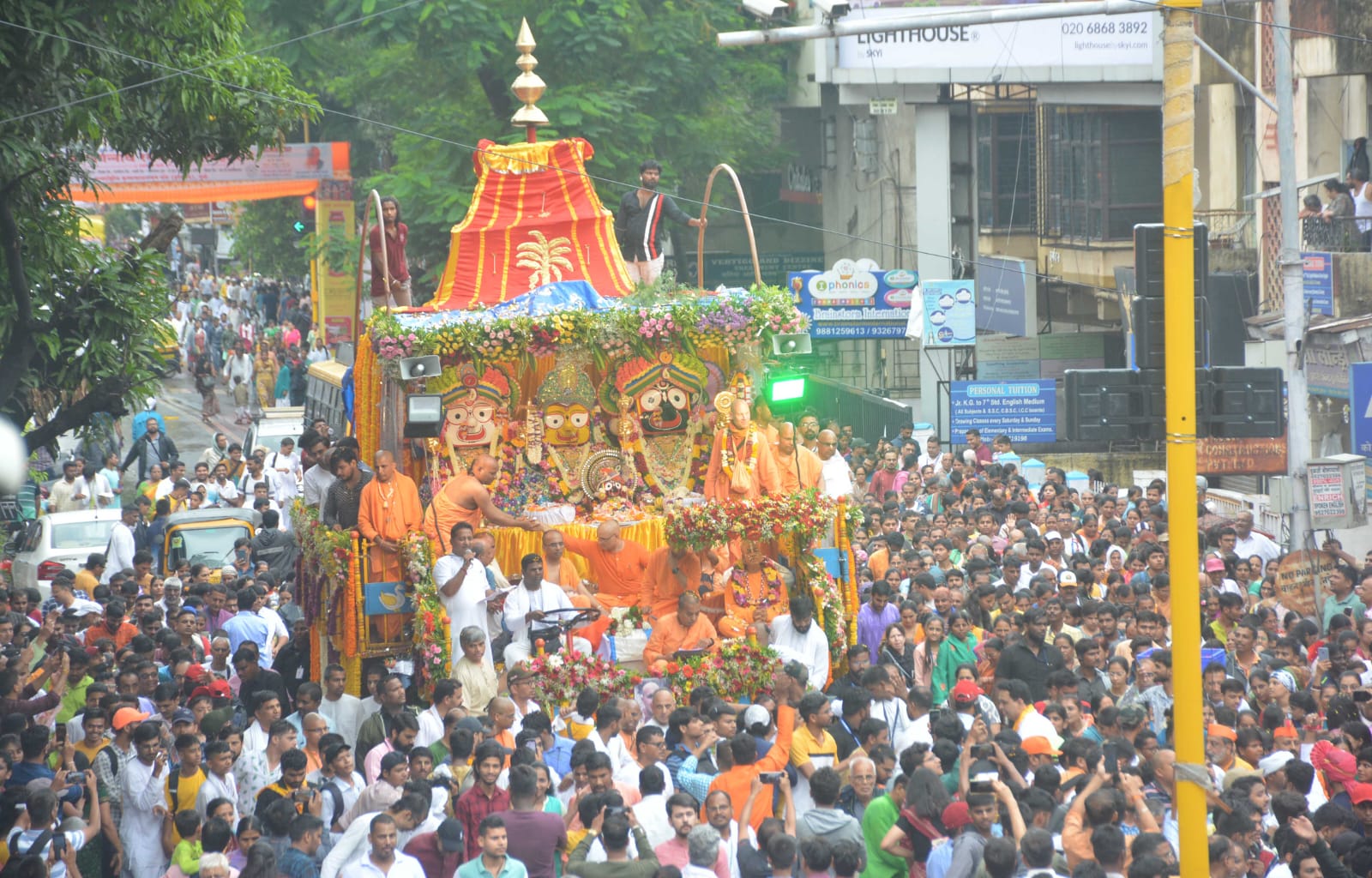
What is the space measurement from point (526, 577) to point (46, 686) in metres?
3.60

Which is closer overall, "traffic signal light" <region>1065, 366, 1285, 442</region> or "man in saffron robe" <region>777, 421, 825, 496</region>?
"traffic signal light" <region>1065, 366, 1285, 442</region>

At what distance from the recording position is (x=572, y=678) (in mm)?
13414

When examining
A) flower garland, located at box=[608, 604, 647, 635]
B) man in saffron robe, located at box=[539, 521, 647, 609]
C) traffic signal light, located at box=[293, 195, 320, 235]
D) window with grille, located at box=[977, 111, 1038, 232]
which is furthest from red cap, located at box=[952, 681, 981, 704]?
traffic signal light, located at box=[293, 195, 320, 235]

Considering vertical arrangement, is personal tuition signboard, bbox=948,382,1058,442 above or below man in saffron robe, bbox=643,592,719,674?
above

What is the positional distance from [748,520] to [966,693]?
297 cm

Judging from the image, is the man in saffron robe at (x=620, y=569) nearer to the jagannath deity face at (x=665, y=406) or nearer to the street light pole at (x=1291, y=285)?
the jagannath deity face at (x=665, y=406)

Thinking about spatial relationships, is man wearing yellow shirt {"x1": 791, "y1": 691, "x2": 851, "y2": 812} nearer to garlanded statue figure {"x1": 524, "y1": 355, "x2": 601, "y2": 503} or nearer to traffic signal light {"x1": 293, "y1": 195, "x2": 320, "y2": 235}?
garlanded statue figure {"x1": 524, "y1": 355, "x2": 601, "y2": 503}

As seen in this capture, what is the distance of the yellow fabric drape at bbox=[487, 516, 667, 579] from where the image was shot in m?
15.0

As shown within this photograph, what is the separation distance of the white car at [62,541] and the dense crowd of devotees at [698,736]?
4863 millimetres

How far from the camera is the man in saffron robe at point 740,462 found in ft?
49.5

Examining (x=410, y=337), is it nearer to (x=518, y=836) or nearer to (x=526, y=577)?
(x=526, y=577)

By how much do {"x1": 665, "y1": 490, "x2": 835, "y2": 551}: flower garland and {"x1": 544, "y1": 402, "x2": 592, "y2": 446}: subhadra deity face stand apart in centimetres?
183

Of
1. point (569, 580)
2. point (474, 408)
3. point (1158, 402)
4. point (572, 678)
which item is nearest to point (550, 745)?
point (572, 678)

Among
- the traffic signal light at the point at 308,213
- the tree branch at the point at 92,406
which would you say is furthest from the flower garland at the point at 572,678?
the traffic signal light at the point at 308,213
